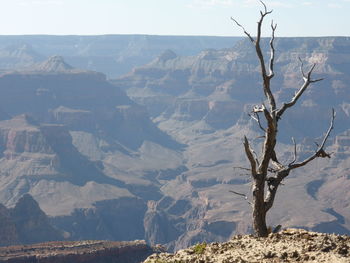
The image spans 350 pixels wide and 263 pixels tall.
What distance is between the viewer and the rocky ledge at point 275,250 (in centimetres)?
1566

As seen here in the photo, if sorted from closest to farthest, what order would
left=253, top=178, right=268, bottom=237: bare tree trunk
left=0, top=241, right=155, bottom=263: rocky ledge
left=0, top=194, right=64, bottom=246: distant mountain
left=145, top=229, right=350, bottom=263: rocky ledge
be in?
left=145, top=229, right=350, bottom=263: rocky ledge
left=253, top=178, right=268, bottom=237: bare tree trunk
left=0, top=241, right=155, bottom=263: rocky ledge
left=0, top=194, right=64, bottom=246: distant mountain

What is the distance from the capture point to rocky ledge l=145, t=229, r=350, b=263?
15.7 metres

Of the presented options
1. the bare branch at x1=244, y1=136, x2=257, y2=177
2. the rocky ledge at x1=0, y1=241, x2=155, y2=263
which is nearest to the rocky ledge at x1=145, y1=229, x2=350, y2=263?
the bare branch at x1=244, y1=136, x2=257, y2=177

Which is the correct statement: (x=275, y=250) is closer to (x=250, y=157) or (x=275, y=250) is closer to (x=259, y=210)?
(x=259, y=210)

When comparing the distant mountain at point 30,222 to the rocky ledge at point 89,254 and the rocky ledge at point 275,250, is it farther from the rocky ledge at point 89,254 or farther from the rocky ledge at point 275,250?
the rocky ledge at point 275,250

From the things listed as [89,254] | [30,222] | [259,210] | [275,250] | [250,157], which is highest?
[250,157]

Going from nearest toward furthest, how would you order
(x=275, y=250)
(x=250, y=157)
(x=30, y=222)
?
(x=275, y=250) < (x=250, y=157) < (x=30, y=222)

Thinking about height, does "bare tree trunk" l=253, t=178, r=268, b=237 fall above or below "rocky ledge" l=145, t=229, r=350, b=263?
above

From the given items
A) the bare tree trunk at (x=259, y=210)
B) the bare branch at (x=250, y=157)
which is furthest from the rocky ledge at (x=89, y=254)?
the bare branch at (x=250, y=157)

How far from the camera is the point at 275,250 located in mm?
16250

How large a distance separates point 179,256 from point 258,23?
6441 millimetres

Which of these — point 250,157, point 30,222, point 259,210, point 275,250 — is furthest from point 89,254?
point 30,222

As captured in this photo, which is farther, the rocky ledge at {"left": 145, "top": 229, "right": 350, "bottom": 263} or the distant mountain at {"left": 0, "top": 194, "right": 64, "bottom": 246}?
the distant mountain at {"left": 0, "top": 194, "right": 64, "bottom": 246}

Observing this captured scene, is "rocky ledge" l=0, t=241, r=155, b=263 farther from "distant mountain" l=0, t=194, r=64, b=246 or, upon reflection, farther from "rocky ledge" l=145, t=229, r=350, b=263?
"rocky ledge" l=145, t=229, r=350, b=263
